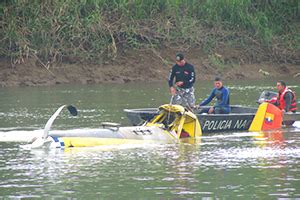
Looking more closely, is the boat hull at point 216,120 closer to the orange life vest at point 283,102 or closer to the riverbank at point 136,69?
the orange life vest at point 283,102

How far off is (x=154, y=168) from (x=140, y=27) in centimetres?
2604

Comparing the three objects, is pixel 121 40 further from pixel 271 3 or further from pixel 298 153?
pixel 298 153

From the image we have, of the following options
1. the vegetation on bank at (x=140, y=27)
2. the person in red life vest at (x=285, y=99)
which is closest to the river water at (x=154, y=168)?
the person in red life vest at (x=285, y=99)

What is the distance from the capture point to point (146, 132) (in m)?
21.7

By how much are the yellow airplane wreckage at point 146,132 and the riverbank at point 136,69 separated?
1637 cm

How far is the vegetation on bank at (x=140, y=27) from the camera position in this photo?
40719 mm

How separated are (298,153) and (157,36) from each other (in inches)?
965

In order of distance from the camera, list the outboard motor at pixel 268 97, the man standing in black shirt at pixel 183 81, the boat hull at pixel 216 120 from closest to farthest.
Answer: the boat hull at pixel 216 120 < the man standing in black shirt at pixel 183 81 < the outboard motor at pixel 268 97

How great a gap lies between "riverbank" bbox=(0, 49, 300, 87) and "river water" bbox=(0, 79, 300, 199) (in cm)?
1248

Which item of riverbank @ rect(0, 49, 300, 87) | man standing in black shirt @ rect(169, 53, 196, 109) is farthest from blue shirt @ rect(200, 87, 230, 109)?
riverbank @ rect(0, 49, 300, 87)

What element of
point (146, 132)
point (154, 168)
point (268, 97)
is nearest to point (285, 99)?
point (268, 97)

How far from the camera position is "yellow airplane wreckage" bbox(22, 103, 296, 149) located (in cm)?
2031

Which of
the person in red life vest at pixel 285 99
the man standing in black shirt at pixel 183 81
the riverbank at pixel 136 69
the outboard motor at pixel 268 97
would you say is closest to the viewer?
the man standing in black shirt at pixel 183 81

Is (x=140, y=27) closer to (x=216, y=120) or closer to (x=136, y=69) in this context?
(x=136, y=69)
